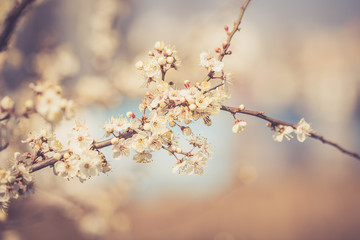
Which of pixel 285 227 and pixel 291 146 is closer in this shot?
pixel 285 227

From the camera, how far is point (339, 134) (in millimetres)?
8875

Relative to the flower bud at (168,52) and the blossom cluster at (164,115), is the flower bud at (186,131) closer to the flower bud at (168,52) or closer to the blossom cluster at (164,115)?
the blossom cluster at (164,115)

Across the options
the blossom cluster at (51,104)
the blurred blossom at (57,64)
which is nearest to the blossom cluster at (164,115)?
the blossom cluster at (51,104)

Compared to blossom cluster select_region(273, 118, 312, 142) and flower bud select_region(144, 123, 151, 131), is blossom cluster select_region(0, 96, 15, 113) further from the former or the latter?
blossom cluster select_region(273, 118, 312, 142)

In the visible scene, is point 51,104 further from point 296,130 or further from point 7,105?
point 296,130

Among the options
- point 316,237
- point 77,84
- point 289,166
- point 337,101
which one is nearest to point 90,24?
point 77,84

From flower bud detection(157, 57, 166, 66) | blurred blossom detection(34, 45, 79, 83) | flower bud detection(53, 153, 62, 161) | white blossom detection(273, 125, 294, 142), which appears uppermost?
blurred blossom detection(34, 45, 79, 83)

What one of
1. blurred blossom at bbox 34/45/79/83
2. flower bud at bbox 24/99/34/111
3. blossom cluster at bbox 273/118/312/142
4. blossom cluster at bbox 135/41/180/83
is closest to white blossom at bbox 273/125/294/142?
blossom cluster at bbox 273/118/312/142

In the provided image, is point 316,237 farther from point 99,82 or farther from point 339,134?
point 339,134

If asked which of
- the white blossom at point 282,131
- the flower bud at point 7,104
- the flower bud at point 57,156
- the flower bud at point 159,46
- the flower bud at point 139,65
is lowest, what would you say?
the flower bud at point 57,156

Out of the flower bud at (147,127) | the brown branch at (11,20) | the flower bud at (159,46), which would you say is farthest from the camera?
the flower bud at (159,46)

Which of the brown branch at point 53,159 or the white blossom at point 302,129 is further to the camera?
the white blossom at point 302,129

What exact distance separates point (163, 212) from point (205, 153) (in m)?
5.70

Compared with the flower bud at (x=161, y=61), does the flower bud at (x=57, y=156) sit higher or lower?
lower
